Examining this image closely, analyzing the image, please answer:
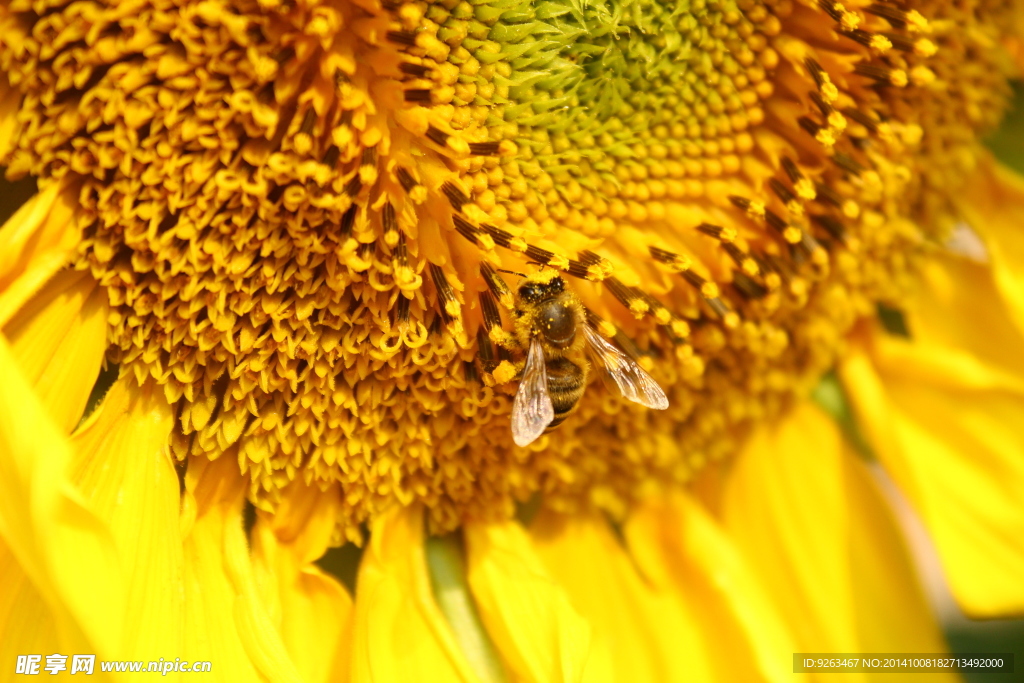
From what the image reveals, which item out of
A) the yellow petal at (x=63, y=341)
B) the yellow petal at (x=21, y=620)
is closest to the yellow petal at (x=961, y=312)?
the yellow petal at (x=63, y=341)

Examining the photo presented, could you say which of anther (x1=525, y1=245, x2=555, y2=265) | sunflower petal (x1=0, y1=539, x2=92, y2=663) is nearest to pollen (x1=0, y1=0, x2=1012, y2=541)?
anther (x1=525, y1=245, x2=555, y2=265)

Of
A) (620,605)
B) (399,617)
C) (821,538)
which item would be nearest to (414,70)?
(399,617)

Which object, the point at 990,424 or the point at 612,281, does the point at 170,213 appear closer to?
the point at 612,281

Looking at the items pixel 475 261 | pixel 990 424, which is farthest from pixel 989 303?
pixel 475 261

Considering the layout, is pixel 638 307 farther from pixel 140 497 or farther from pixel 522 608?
pixel 140 497

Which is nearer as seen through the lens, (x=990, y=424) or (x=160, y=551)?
(x=160, y=551)

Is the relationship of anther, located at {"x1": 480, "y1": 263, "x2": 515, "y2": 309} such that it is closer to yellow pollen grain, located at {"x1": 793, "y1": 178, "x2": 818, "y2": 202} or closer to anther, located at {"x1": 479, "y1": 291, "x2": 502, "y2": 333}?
anther, located at {"x1": 479, "y1": 291, "x2": 502, "y2": 333}
